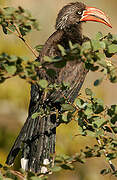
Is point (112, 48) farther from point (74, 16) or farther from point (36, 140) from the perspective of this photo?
point (74, 16)

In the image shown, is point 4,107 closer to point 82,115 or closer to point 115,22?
point 82,115

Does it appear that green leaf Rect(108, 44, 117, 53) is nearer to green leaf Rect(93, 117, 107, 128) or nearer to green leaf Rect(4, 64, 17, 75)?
green leaf Rect(93, 117, 107, 128)

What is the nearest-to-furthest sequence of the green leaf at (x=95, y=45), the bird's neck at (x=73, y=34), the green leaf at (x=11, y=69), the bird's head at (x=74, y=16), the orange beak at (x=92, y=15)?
the green leaf at (x=11, y=69) → the green leaf at (x=95, y=45) → the bird's neck at (x=73, y=34) → the orange beak at (x=92, y=15) → the bird's head at (x=74, y=16)

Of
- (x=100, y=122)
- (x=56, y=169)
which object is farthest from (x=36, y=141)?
(x=56, y=169)

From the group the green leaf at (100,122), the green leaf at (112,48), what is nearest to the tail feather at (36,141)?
the green leaf at (100,122)

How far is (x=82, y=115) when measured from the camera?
2744mm

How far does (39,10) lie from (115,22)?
2.48 m

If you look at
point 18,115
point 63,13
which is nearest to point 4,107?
point 18,115

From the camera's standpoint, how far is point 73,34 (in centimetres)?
488

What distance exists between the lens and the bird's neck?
4691mm

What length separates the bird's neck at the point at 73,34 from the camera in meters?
4.69

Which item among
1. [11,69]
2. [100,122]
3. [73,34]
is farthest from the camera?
[73,34]

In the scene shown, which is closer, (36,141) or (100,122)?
(100,122)

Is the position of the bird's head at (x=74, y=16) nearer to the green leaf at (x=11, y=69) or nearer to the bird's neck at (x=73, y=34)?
the bird's neck at (x=73, y=34)
